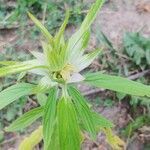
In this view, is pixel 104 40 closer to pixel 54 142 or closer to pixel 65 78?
pixel 54 142

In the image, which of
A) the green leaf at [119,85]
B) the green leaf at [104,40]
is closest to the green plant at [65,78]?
the green leaf at [119,85]

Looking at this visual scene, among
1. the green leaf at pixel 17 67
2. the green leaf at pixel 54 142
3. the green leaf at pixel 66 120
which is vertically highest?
the green leaf at pixel 17 67

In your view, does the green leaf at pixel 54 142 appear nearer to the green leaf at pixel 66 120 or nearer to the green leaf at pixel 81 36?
the green leaf at pixel 66 120

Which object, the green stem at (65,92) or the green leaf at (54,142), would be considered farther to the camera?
the green leaf at (54,142)

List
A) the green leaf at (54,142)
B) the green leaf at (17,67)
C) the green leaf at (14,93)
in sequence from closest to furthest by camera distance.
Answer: the green leaf at (17,67) → the green leaf at (14,93) → the green leaf at (54,142)

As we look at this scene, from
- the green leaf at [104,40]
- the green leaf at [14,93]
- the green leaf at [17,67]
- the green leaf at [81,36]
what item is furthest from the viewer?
the green leaf at [104,40]
